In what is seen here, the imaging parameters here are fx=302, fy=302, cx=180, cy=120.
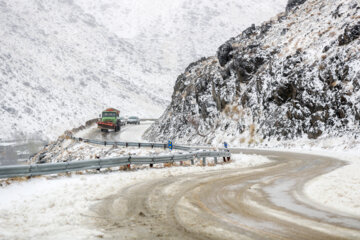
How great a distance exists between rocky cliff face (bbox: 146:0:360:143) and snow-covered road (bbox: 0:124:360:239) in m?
17.1

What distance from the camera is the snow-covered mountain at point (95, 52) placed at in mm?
85000

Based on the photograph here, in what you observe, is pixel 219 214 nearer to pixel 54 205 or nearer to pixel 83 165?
pixel 54 205

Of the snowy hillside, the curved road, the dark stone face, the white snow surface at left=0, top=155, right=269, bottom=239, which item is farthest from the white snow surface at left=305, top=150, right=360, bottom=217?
the snowy hillside

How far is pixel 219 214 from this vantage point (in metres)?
5.91

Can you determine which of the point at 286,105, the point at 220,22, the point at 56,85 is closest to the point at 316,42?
the point at 286,105

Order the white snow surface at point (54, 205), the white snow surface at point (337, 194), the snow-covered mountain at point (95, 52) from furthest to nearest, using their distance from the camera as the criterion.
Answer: the snow-covered mountain at point (95, 52)
the white snow surface at point (337, 194)
the white snow surface at point (54, 205)

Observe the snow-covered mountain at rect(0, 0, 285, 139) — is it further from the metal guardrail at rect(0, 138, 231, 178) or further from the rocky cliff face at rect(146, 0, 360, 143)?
the metal guardrail at rect(0, 138, 231, 178)

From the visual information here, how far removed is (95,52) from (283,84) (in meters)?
101

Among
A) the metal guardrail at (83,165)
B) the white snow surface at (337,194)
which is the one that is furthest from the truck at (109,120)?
the white snow surface at (337,194)

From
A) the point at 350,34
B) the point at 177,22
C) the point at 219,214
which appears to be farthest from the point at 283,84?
the point at 177,22

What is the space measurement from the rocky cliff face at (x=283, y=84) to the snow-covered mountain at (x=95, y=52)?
167ft

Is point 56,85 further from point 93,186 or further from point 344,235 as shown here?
point 344,235

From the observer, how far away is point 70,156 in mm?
34250

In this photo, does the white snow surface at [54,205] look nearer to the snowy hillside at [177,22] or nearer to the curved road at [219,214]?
the curved road at [219,214]
